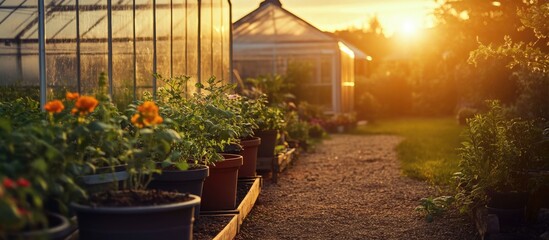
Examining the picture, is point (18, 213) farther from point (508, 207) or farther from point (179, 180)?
point (508, 207)

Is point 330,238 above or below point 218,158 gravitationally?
below

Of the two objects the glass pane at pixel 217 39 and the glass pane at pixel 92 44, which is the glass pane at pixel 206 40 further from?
the glass pane at pixel 92 44

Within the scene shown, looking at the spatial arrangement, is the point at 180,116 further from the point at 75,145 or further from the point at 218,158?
the point at 75,145

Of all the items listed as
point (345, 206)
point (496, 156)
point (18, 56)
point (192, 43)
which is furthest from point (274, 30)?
point (496, 156)

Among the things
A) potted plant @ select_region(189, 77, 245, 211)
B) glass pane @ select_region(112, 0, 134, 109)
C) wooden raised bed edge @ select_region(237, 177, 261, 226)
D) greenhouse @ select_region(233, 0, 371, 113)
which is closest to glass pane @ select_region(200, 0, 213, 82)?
glass pane @ select_region(112, 0, 134, 109)

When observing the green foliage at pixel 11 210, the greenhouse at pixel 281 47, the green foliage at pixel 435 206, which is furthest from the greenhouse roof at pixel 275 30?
the green foliage at pixel 11 210

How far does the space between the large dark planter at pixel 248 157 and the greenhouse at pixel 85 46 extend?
1.09 m

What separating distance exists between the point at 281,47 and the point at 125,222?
56.3 feet

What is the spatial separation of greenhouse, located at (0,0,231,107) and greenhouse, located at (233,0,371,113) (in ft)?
36.7

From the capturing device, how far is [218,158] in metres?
6.33

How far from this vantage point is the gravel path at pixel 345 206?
6.47 metres

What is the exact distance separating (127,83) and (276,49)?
13.1 meters

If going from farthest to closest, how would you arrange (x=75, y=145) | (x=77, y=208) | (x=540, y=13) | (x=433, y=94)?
(x=433, y=94), (x=540, y=13), (x=75, y=145), (x=77, y=208)

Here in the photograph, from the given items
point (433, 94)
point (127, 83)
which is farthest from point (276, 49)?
point (127, 83)
